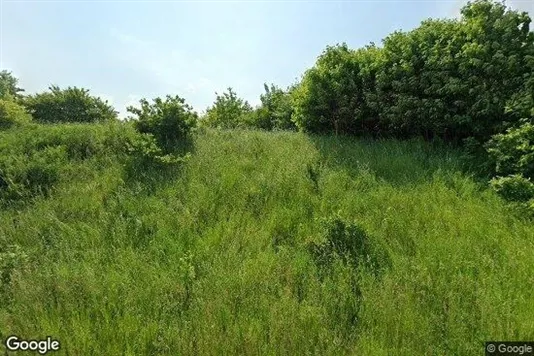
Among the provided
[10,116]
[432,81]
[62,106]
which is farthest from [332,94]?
[62,106]

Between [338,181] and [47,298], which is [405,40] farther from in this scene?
[47,298]

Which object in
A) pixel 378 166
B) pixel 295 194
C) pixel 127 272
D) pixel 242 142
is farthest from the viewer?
pixel 242 142

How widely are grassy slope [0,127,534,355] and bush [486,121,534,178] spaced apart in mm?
862

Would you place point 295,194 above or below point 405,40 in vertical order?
below

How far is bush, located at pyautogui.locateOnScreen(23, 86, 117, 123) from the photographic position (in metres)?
24.6

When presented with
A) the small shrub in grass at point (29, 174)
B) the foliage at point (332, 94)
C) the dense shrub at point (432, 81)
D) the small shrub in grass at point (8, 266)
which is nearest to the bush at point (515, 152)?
the dense shrub at point (432, 81)

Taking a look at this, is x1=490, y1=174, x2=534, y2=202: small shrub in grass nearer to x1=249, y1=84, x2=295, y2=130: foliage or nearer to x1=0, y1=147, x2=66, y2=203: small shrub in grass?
x1=0, y1=147, x2=66, y2=203: small shrub in grass

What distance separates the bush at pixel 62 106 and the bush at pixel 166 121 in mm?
15704

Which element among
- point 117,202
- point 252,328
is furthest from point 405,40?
point 252,328

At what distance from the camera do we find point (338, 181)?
7535 mm

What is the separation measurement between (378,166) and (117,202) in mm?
5734

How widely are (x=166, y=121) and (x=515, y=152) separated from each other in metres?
8.48

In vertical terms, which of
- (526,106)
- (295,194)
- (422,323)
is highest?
(526,106)

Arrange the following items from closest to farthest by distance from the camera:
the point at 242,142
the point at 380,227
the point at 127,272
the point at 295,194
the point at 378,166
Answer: the point at 127,272, the point at 380,227, the point at 295,194, the point at 378,166, the point at 242,142
